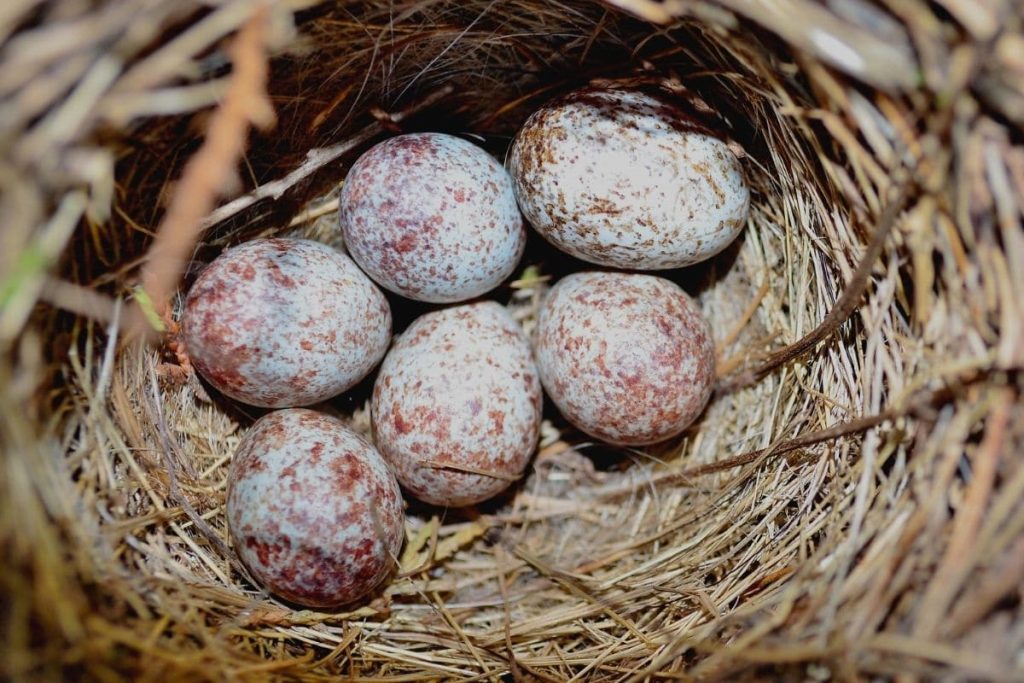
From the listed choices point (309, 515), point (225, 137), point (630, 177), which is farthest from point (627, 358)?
point (225, 137)

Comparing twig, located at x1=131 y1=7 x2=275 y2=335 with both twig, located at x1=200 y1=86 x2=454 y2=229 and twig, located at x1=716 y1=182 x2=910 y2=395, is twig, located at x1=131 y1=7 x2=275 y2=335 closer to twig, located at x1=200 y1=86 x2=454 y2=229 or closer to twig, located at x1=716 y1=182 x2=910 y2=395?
twig, located at x1=200 y1=86 x2=454 y2=229

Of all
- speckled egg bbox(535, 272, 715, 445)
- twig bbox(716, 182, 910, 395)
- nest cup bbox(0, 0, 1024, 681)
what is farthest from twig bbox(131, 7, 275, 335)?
twig bbox(716, 182, 910, 395)

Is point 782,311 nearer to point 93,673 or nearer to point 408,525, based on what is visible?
point 408,525

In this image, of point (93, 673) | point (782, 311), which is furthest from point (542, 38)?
point (93, 673)

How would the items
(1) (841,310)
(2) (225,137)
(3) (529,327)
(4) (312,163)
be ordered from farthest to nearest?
(3) (529,327) → (4) (312,163) → (1) (841,310) → (2) (225,137)

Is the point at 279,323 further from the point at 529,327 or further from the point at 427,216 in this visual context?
the point at 529,327

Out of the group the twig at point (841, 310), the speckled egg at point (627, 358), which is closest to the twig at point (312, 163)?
the speckled egg at point (627, 358)

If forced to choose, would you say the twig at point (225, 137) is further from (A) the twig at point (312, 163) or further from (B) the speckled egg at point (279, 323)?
(A) the twig at point (312, 163)
